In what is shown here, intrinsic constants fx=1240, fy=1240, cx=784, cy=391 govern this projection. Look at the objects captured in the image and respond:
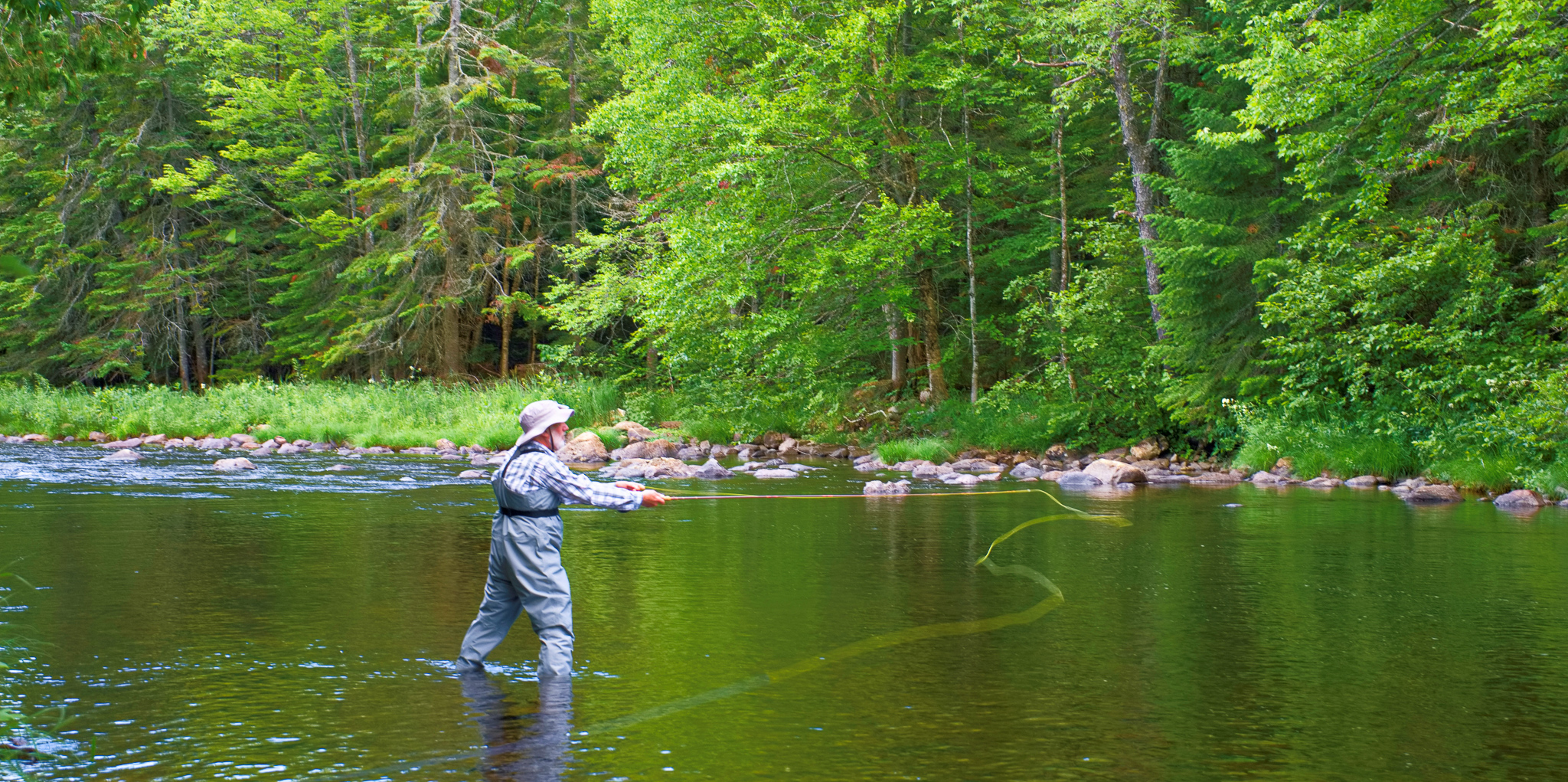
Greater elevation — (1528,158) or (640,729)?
(1528,158)

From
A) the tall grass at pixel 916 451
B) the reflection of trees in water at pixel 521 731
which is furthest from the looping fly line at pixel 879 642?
the tall grass at pixel 916 451

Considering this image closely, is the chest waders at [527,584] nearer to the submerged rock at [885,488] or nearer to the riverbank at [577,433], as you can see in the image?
the submerged rock at [885,488]

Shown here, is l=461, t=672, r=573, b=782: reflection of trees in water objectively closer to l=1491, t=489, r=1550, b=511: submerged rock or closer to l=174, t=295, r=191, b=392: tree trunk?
l=1491, t=489, r=1550, b=511: submerged rock

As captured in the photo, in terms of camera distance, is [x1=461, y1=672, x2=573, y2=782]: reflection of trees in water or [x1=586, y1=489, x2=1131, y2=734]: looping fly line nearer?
[x1=461, y1=672, x2=573, y2=782]: reflection of trees in water

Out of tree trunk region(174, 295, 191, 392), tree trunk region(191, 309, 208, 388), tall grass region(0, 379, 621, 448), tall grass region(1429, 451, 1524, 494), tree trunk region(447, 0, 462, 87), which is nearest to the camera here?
tall grass region(1429, 451, 1524, 494)

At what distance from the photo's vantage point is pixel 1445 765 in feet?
15.6

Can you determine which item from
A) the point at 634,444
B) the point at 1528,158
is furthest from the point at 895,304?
the point at 1528,158

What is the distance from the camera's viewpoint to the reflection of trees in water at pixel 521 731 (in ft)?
15.5

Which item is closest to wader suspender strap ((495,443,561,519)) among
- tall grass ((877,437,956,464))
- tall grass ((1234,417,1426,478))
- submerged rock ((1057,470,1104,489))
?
submerged rock ((1057,470,1104,489))

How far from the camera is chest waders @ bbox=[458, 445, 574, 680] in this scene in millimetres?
6305

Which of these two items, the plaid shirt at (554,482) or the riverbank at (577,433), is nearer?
the plaid shirt at (554,482)

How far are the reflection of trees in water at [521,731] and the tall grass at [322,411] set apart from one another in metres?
20.6

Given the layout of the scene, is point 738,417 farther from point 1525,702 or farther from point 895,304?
point 1525,702

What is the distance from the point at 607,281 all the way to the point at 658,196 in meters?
2.53
